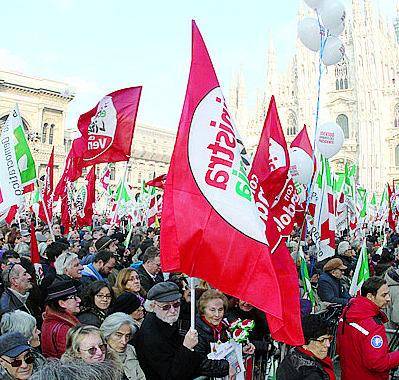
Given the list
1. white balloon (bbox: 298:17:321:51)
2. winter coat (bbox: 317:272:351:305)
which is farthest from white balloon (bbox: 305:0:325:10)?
winter coat (bbox: 317:272:351:305)

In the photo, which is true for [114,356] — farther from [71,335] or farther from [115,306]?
[115,306]

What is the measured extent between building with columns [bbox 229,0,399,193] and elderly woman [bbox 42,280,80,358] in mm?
47391

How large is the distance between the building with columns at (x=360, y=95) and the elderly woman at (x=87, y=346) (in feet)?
158

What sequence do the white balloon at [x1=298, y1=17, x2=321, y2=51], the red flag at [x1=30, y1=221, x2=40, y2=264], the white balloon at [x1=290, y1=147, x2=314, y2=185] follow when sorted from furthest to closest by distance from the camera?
the white balloon at [x1=290, y1=147, x2=314, y2=185], the white balloon at [x1=298, y1=17, x2=321, y2=51], the red flag at [x1=30, y1=221, x2=40, y2=264]

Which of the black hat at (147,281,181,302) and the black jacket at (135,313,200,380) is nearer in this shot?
the black jacket at (135,313,200,380)

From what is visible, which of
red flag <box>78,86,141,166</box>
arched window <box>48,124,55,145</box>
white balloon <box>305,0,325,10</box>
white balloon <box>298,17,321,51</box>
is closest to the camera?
white balloon <box>305,0,325,10</box>

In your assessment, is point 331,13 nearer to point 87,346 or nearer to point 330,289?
point 330,289

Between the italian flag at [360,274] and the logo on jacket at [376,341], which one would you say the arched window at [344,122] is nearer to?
the italian flag at [360,274]

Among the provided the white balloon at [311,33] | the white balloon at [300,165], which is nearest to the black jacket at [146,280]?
the white balloon at [300,165]

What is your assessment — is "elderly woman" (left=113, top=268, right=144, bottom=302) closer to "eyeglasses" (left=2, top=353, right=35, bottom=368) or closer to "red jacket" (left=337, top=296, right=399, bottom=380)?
"red jacket" (left=337, top=296, right=399, bottom=380)

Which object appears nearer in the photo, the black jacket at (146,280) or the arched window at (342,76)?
the black jacket at (146,280)

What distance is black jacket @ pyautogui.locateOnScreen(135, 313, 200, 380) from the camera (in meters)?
3.31

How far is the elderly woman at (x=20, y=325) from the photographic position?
358 centimetres

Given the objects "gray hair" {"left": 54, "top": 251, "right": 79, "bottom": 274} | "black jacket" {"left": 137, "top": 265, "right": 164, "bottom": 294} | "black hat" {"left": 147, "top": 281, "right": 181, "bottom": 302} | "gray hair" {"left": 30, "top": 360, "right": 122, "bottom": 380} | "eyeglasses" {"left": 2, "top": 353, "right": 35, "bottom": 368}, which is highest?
"gray hair" {"left": 30, "top": 360, "right": 122, "bottom": 380}
